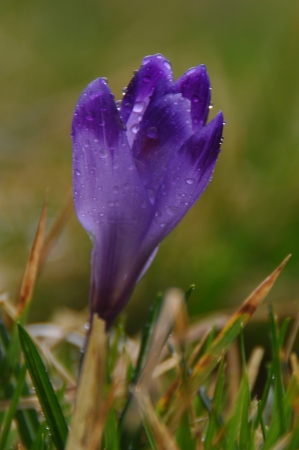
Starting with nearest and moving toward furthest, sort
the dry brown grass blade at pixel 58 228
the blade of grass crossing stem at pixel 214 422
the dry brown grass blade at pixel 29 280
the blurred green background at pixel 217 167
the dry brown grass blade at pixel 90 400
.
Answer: the dry brown grass blade at pixel 90 400, the blade of grass crossing stem at pixel 214 422, the dry brown grass blade at pixel 29 280, the dry brown grass blade at pixel 58 228, the blurred green background at pixel 217 167

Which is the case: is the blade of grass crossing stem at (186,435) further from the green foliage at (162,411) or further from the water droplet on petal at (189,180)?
the water droplet on petal at (189,180)

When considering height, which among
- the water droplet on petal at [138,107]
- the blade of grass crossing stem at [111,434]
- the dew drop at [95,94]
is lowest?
the blade of grass crossing stem at [111,434]

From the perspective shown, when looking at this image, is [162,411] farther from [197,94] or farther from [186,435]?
[197,94]

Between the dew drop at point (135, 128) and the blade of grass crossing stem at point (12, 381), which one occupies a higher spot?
the dew drop at point (135, 128)

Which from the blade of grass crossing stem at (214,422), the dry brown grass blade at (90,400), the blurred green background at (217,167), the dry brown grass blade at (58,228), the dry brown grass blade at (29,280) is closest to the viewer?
the dry brown grass blade at (90,400)

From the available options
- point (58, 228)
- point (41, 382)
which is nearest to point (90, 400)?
point (41, 382)

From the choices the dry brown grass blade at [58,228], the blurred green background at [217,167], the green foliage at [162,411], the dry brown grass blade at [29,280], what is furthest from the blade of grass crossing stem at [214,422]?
the blurred green background at [217,167]

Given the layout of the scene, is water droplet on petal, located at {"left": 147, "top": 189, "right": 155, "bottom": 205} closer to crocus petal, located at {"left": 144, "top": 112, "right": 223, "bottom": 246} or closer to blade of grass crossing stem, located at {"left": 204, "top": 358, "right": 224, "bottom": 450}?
crocus petal, located at {"left": 144, "top": 112, "right": 223, "bottom": 246}

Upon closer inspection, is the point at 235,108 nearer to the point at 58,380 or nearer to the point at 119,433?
the point at 58,380
